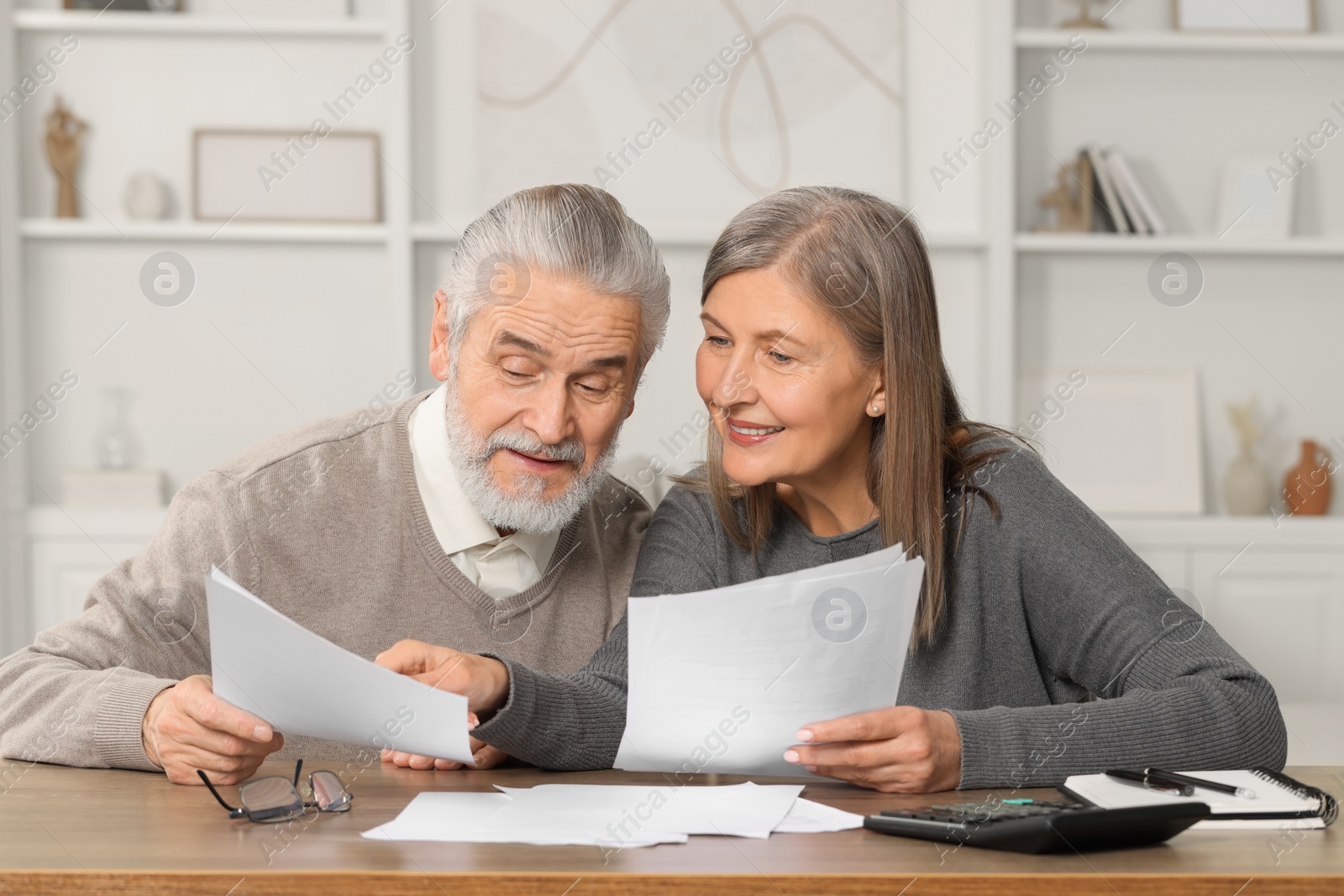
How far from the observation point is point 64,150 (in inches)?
144

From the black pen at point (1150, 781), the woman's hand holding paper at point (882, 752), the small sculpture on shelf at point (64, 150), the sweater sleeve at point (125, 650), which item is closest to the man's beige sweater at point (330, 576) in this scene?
the sweater sleeve at point (125, 650)

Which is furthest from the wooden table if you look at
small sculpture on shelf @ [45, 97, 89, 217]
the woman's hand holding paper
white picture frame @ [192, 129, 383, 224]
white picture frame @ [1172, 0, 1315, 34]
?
white picture frame @ [1172, 0, 1315, 34]

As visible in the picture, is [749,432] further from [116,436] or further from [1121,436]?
[116,436]

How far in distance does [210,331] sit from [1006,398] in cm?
241

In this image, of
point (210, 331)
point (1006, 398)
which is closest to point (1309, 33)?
point (1006, 398)

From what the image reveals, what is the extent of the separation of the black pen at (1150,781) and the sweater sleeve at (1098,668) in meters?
0.08

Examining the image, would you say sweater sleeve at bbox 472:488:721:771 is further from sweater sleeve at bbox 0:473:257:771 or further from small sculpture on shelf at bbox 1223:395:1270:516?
small sculpture on shelf at bbox 1223:395:1270:516

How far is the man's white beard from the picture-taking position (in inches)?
65.7

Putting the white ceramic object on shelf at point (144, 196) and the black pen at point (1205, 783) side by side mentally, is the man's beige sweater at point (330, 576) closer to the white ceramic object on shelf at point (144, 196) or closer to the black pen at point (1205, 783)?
the black pen at point (1205, 783)

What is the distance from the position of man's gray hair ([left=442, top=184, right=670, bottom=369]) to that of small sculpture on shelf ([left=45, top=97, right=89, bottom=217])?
2.45 m

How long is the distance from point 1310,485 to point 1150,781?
2.99 m

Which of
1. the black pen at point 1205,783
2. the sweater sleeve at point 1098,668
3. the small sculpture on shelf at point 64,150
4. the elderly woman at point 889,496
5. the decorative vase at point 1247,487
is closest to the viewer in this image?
the black pen at point 1205,783

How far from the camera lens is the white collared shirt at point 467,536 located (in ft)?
5.83

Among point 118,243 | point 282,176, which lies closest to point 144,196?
point 118,243
